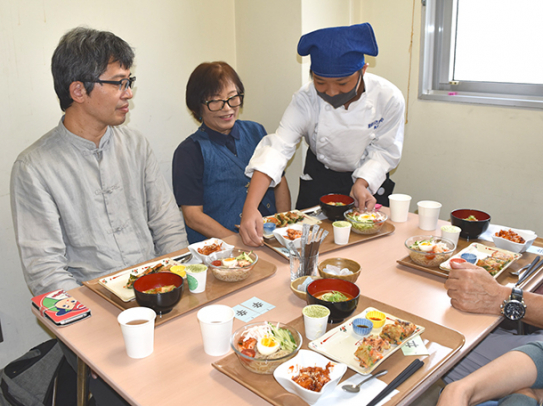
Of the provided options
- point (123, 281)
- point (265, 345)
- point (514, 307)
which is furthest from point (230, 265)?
point (514, 307)

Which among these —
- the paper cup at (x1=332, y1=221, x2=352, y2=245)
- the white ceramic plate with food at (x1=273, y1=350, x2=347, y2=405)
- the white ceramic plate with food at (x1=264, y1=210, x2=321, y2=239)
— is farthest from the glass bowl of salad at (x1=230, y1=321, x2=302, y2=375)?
the white ceramic plate with food at (x1=264, y1=210, x2=321, y2=239)

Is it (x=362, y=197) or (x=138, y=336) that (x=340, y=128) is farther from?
(x=138, y=336)

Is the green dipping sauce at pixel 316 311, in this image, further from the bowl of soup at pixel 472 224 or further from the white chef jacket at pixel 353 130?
the white chef jacket at pixel 353 130

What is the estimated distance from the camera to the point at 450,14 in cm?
278

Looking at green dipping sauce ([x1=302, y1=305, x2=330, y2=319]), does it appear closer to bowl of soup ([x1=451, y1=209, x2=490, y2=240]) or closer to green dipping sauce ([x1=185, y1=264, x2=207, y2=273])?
green dipping sauce ([x1=185, y1=264, x2=207, y2=273])

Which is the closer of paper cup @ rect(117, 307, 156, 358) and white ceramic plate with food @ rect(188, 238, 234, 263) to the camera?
paper cup @ rect(117, 307, 156, 358)

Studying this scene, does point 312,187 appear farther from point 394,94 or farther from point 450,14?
point 450,14

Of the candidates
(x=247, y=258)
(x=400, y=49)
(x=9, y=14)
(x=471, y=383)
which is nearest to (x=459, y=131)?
(x=400, y=49)

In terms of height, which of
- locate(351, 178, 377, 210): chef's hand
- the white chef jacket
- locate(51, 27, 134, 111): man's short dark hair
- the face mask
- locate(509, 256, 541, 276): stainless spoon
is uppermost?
locate(51, 27, 134, 111): man's short dark hair

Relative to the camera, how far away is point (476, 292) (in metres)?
1.33

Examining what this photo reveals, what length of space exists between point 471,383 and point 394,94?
1440 millimetres

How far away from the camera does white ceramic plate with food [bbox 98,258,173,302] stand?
4.49 feet

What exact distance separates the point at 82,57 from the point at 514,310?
67.2 inches

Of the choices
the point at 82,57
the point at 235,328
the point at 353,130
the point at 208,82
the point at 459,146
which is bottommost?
the point at 235,328
